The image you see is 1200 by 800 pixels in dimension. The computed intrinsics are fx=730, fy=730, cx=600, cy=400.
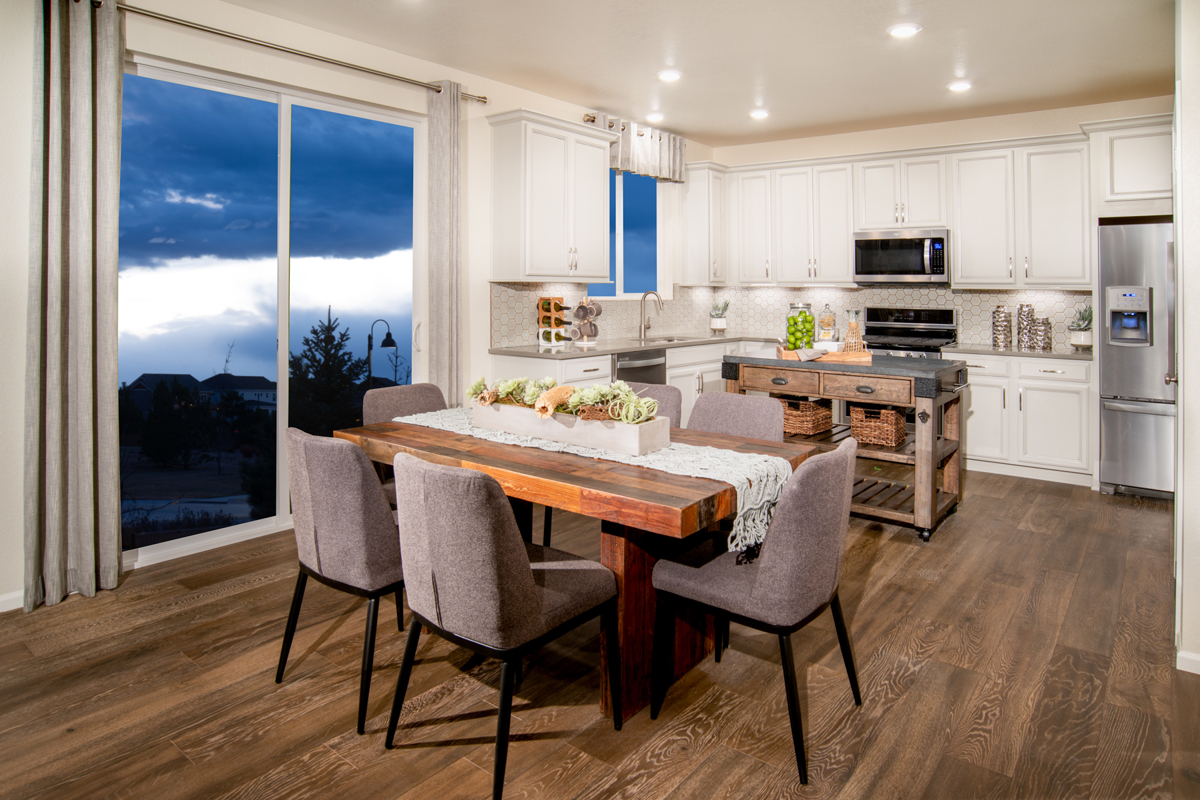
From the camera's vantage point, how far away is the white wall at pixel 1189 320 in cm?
232

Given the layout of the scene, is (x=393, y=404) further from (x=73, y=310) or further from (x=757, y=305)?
(x=757, y=305)

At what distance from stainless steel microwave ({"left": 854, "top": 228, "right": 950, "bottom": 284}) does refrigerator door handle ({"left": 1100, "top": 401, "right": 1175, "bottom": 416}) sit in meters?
1.46

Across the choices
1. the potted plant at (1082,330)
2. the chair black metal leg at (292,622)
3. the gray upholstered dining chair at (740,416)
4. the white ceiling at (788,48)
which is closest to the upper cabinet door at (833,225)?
the white ceiling at (788,48)

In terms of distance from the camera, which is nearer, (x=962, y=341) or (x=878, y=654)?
(x=878, y=654)

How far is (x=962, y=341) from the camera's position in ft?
18.8

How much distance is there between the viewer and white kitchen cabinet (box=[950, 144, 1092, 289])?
5.02 metres

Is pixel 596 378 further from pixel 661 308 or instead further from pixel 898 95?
pixel 898 95

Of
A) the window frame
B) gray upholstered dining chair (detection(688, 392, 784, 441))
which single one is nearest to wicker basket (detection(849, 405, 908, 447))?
gray upholstered dining chair (detection(688, 392, 784, 441))

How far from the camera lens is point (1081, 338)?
16.5 ft

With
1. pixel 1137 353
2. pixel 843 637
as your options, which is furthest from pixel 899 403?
pixel 843 637

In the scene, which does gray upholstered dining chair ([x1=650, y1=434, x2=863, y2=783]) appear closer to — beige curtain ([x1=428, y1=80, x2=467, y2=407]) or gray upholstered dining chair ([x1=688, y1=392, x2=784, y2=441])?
gray upholstered dining chair ([x1=688, y1=392, x2=784, y2=441])

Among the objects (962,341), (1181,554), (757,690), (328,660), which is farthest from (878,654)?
(962,341)

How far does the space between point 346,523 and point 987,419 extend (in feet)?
15.4

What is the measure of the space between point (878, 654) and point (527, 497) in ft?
4.67
